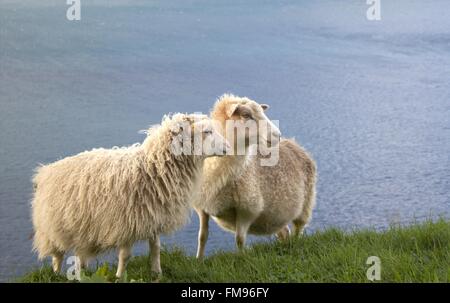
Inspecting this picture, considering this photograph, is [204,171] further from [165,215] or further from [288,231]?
[288,231]

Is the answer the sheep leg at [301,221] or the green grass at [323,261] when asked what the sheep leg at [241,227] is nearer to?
the green grass at [323,261]

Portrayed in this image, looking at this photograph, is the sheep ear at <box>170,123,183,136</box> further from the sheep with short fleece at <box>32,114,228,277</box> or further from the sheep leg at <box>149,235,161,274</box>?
the sheep leg at <box>149,235,161,274</box>

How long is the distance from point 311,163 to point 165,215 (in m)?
2.39

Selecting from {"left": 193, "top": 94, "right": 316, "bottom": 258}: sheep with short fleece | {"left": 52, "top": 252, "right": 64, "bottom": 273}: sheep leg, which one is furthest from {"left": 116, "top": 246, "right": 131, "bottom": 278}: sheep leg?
{"left": 193, "top": 94, "right": 316, "bottom": 258}: sheep with short fleece

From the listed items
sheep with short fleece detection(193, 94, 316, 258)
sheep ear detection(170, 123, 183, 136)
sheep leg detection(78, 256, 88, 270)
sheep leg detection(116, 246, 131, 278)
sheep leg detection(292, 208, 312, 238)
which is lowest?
sheep leg detection(292, 208, 312, 238)

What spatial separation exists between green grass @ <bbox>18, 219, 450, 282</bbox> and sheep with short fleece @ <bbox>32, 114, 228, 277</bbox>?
12.6 inches

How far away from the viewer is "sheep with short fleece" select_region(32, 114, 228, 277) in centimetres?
532

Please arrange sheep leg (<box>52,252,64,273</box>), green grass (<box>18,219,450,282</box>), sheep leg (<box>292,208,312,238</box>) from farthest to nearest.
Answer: sheep leg (<box>292,208,312,238</box>) → sheep leg (<box>52,252,64,273</box>) → green grass (<box>18,219,450,282</box>)

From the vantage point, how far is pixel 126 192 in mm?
5336

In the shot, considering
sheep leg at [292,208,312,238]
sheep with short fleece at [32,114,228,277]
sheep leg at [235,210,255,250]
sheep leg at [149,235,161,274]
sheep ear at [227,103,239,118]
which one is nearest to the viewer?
sheep with short fleece at [32,114,228,277]

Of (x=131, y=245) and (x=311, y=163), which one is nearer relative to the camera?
(x=131, y=245)

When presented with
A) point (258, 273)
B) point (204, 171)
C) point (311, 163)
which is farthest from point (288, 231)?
point (258, 273)

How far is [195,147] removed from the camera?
215 inches
